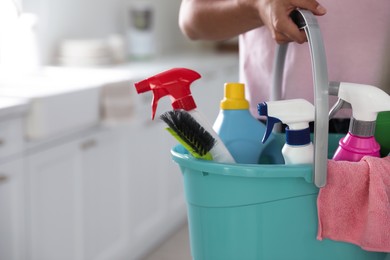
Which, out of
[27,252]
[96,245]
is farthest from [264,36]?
[96,245]

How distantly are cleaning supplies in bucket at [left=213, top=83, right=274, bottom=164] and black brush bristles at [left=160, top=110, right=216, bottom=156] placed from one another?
98 millimetres

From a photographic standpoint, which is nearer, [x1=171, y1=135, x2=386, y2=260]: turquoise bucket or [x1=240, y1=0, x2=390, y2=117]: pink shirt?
[x1=171, y1=135, x2=386, y2=260]: turquoise bucket

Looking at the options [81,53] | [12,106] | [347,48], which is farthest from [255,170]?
[81,53]

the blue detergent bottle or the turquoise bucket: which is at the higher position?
the blue detergent bottle

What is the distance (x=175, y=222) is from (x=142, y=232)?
0.41 m

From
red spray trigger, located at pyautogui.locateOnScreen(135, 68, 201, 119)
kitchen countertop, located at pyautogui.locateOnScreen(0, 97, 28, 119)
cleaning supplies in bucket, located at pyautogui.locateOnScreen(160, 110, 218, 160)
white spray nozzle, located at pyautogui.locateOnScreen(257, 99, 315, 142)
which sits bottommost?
kitchen countertop, located at pyautogui.locateOnScreen(0, 97, 28, 119)

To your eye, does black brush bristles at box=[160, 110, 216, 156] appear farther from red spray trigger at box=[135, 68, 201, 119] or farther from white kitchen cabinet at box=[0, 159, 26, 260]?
white kitchen cabinet at box=[0, 159, 26, 260]

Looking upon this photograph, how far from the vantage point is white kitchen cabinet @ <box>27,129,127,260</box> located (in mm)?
2020

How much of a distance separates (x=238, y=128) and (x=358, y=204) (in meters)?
0.22

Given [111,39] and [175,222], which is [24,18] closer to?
[111,39]

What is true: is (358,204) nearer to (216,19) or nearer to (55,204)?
(216,19)

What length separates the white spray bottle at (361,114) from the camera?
717 millimetres

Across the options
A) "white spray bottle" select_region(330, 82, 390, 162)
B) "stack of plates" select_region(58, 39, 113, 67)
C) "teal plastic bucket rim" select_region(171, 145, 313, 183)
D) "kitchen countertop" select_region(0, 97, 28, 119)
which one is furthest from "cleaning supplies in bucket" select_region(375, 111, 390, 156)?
"stack of plates" select_region(58, 39, 113, 67)

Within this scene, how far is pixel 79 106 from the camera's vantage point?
6.93 ft
